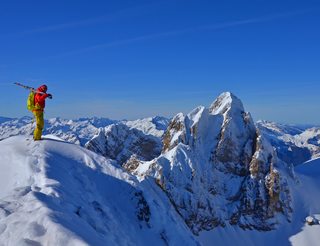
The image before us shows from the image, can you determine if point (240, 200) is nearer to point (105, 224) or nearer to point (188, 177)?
point (188, 177)

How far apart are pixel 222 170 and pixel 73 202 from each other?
131413 millimetres

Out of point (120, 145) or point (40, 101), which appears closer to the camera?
point (40, 101)

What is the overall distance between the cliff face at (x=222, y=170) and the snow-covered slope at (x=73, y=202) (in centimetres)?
8697

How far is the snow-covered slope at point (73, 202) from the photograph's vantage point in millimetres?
19844

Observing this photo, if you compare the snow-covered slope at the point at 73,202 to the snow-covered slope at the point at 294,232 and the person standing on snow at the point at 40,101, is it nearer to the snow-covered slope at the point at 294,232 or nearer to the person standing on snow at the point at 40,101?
the person standing on snow at the point at 40,101

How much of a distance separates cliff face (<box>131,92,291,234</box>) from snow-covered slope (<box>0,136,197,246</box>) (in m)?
87.0

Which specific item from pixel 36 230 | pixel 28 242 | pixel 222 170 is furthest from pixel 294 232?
pixel 28 242

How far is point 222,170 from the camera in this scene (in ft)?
507

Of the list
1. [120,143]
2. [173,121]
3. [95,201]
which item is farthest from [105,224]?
[120,143]

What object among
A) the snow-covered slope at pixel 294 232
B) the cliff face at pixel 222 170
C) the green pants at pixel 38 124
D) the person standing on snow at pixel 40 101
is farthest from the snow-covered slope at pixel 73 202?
the snow-covered slope at pixel 294 232

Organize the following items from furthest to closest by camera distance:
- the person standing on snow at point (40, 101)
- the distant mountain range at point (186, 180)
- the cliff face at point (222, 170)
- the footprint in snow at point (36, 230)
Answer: the cliff face at point (222, 170)
the person standing on snow at point (40, 101)
the distant mountain range at point (186, 180)
the footprint in snow at point (36, 230)

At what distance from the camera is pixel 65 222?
20375 mm

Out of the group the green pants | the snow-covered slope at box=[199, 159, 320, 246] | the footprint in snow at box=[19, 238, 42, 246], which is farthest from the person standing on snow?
the snow-covered slope at box=[199, 159, 320, 246]

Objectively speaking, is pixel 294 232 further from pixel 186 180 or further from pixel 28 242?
pixel 28 242
